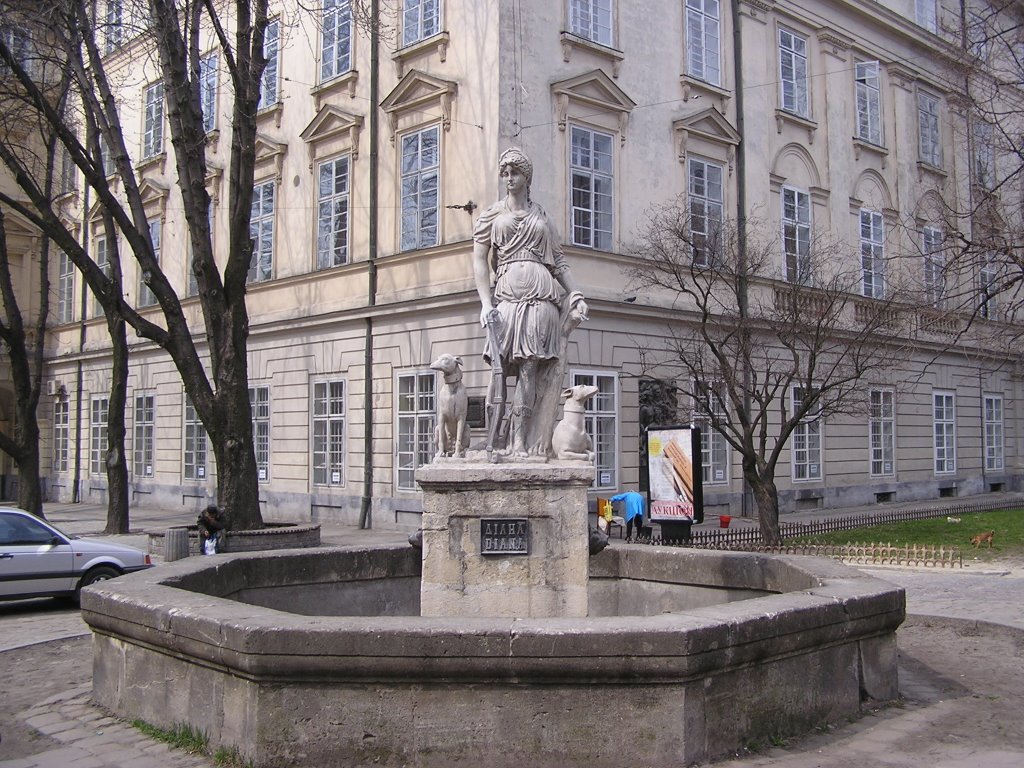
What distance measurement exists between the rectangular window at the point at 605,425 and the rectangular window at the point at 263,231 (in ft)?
31.4

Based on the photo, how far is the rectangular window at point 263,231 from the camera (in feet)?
83.2

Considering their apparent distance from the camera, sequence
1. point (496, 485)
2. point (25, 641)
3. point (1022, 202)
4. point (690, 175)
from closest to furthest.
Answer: point (496, 485) → point (25, 641) → point (1022, 202) → point (690, 175)

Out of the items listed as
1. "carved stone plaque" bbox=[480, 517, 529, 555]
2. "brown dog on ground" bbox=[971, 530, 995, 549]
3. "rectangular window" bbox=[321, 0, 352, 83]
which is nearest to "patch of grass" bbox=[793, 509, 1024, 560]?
"brown dog on ground" bbox=[971, 530, 995, 549]

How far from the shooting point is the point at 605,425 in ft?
67.7

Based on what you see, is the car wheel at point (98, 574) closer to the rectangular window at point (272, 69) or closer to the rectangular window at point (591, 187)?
the rectangular window at point (591, 187)

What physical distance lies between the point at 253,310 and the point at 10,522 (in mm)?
13651

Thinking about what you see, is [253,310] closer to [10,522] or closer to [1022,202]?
[10,522]

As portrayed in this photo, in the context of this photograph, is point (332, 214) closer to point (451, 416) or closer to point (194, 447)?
point (194, 447)

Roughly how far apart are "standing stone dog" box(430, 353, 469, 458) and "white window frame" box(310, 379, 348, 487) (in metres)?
15.2

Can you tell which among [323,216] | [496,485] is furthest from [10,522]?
[323,216]

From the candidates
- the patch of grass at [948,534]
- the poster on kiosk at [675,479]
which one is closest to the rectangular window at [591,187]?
the poster on kiosk at [675,479]

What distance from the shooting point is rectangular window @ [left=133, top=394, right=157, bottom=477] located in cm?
3008

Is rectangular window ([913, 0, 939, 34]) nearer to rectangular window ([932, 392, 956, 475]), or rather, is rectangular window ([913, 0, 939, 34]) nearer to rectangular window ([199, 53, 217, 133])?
rectangular window ([932, 392, 956, 475])

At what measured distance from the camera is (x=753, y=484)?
1656 centimetres
